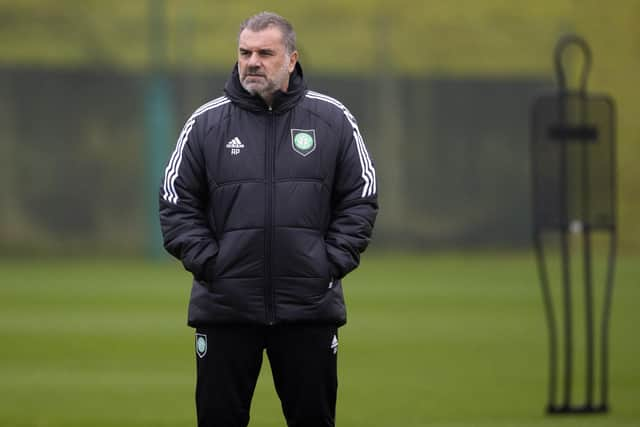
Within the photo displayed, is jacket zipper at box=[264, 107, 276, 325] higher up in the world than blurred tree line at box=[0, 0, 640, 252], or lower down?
lower down

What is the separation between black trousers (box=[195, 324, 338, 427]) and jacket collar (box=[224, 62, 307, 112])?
2.56ft

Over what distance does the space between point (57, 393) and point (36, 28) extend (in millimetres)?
15794

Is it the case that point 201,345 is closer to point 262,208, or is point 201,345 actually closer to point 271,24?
point 262,208

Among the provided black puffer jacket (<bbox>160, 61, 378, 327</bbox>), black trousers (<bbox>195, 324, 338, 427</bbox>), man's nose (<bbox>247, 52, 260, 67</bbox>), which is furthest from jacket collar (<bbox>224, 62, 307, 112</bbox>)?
black trousers (<bbox>195, 324, 338, 427</bbox>)

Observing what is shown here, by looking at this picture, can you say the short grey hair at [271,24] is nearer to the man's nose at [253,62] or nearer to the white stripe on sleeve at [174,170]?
the man's nose at [253,62]

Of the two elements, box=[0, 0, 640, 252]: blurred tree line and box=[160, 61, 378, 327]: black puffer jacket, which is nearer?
box=[160, 61, 378, 327]: black puffer jacket

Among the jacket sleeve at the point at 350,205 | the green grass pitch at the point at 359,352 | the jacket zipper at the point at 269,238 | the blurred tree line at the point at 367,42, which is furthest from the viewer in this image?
the blurred tree line at the point at 367,42

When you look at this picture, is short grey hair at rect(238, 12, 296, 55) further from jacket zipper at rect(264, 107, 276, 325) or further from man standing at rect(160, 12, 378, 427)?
jacket zipper at rect(264, 107, 276, 325)

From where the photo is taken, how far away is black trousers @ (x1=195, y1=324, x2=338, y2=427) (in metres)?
5.42

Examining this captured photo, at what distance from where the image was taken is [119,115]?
25578mm

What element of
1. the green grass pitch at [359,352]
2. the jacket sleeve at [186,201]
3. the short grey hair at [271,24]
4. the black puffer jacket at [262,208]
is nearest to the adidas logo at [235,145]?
the black puffer jacket at [262,208]

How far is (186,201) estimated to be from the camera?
5434 mm

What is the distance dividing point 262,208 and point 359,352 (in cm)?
774

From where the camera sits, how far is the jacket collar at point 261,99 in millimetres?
5414
